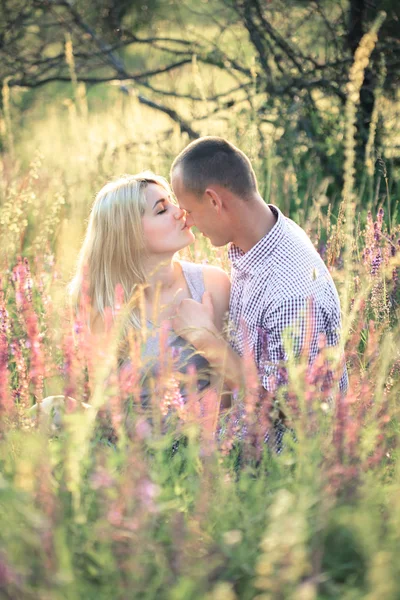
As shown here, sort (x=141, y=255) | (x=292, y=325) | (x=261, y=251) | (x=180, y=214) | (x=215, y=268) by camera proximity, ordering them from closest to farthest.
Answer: (x=292, y=325) < (x=261, y=251) < (x=180, y=214) < (x=141, y=255) < (x=215, y=268)

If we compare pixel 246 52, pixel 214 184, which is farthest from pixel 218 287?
pixel 246 52

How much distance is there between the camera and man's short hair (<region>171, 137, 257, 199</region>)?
2893 mm

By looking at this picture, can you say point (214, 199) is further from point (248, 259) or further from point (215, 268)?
point (215, 268)

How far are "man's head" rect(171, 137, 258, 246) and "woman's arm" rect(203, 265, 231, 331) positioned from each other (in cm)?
36

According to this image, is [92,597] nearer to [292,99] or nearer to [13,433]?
[13,433]

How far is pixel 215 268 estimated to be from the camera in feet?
11.0

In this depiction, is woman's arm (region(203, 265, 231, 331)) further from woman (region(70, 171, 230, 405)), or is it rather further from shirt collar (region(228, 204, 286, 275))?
shirt collar (region(228, 204, 286, 275))

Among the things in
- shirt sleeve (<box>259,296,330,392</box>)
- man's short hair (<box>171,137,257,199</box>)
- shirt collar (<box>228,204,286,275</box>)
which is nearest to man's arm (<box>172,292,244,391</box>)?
shirt sleeve (<box>259,296,330,392</box>)

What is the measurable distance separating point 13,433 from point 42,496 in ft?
1.19

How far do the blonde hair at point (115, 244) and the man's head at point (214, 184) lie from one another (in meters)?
0.26

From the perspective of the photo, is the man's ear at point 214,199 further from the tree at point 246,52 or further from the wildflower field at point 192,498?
the tree at point 246,52

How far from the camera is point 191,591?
4.84ft

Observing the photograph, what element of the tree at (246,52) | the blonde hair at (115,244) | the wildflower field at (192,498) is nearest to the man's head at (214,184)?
the blonde hair at (115,244)

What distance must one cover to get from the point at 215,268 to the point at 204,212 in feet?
1.57
